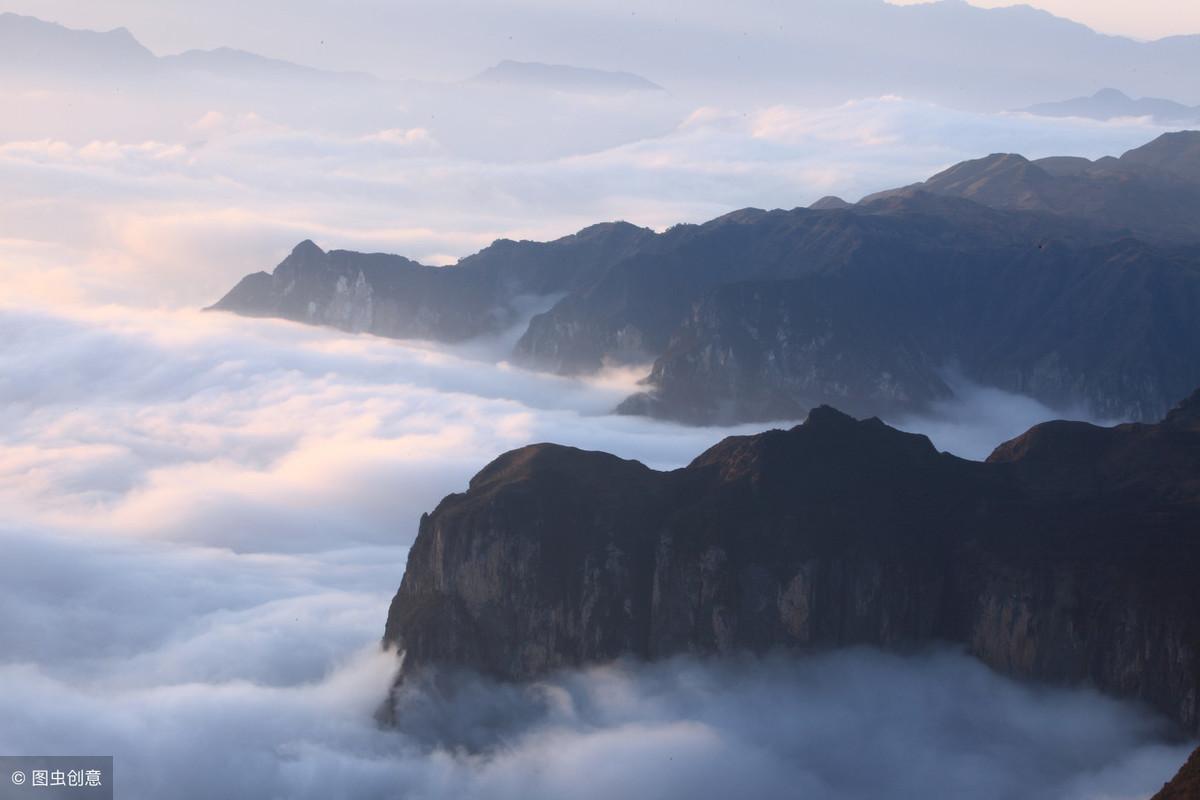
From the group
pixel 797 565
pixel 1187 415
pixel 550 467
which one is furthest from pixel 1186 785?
pixel 1187 415

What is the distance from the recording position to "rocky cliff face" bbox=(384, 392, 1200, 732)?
11288 cm

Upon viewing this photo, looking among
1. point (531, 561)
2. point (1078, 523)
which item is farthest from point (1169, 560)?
point (531, 561)

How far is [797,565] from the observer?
11600 centimetres

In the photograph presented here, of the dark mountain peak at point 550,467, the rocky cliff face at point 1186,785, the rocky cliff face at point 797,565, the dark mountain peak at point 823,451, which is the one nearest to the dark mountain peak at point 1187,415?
the rocky cliff face at point 797,565

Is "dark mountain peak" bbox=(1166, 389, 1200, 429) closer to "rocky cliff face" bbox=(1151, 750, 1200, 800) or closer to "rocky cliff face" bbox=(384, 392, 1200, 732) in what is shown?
"rocky cliff face" bbox=(384, 392, 1200, 732)

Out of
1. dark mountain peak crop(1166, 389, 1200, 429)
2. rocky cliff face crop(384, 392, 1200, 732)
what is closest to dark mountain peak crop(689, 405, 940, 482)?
rocky cliff face crop(384, 392, 1200, 732)

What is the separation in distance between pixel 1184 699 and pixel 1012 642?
40.1ft

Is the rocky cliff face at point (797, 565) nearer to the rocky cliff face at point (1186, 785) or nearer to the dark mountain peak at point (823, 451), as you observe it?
the dark mountain peak at point (823, 451)

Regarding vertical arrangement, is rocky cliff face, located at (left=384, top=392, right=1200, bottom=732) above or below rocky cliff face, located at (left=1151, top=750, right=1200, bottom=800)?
above

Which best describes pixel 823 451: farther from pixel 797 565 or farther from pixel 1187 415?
pixel 1187 415

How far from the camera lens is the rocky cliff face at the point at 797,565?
11288cm

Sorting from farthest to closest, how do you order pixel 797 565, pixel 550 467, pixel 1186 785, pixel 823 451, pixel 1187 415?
pixel 1187 415 → pixel 823 451 → pixel 550 467 → pixel 797 565 → pixel 1186 785

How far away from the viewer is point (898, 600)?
11744 centimetres

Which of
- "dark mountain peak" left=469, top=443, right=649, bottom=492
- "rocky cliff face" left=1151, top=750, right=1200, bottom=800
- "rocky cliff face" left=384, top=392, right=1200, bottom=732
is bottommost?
"rocky cliff face" left=1151, top=750, right=1200, bottom=800
